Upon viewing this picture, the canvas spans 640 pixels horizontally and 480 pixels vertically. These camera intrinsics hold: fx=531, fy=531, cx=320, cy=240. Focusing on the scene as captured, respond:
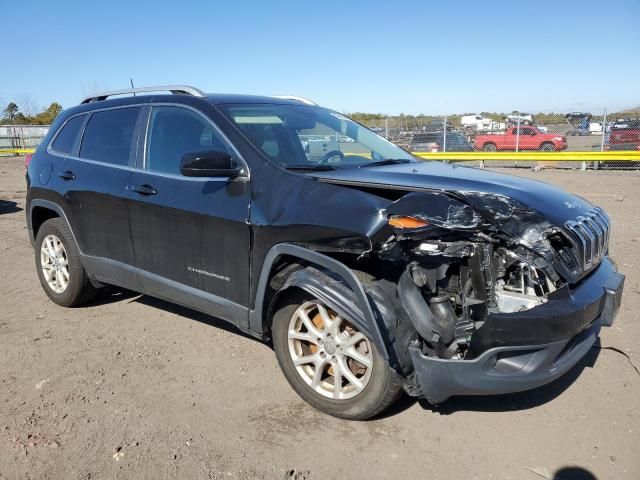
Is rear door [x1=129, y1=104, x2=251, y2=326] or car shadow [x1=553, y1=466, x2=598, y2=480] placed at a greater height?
rear door [x1=129, y1=104, x2=251, y2=326]

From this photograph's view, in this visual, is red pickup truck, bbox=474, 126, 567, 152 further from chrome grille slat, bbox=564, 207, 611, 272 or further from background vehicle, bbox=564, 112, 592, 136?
chrome grille slat, bbox=564, 207, 611, 272

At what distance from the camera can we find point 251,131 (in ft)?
11.9

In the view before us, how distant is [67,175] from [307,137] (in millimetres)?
2237

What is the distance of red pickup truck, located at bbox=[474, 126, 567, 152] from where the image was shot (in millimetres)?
22922

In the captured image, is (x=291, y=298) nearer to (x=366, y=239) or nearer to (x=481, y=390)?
(x=366, y=239)

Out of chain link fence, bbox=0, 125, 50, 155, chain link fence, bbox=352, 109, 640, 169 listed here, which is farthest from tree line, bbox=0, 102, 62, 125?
chain link fence, bbox=352, 109, 640, 169

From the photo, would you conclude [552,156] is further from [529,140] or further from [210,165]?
[210,165]

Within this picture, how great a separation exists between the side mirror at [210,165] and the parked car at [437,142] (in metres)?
19.3

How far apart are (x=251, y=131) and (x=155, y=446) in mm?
2051

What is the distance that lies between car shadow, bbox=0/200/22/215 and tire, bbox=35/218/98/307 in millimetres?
6589

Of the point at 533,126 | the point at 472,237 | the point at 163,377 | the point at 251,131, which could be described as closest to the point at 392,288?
the point at 472,237

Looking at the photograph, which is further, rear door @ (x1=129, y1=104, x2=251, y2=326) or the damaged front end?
rear door @ (x1=129, y1=104, x2=251, y2=326)

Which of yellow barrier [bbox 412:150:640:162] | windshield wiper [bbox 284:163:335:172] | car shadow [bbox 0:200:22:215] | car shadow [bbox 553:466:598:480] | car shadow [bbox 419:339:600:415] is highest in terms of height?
windshield wiper [bbox 284:163:335:172]

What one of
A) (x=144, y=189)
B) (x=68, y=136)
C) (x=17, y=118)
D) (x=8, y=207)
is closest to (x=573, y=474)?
(x=144, y=189)
